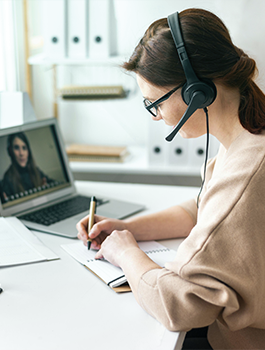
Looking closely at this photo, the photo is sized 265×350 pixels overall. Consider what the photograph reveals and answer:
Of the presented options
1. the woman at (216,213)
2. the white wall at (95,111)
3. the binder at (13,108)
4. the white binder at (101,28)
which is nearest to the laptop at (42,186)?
the binder at (13,108)

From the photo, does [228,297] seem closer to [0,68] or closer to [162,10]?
[162,10]

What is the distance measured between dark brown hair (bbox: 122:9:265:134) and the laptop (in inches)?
21.5

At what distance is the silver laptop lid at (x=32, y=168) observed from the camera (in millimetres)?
1173

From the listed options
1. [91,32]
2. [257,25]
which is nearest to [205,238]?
[257,25]

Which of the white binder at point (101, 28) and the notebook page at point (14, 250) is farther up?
the white binder at point (101, 28)

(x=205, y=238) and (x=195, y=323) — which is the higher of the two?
(x=205, y=238)

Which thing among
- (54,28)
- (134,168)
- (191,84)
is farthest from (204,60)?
(54,28)

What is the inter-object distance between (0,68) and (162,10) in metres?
0.86

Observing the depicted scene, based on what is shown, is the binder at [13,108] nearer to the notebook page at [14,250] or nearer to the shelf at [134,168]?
the notebook page at [14,250]

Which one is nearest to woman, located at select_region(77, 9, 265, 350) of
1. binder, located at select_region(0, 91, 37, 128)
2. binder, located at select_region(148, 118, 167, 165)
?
binder, located at select_region(0, 91, 37, 128)

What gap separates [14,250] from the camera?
937 millimetres

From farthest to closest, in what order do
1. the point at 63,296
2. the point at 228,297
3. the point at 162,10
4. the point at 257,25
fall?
the point at 162,10, the point at 257,25, the point at 63,296, the point at 228,297

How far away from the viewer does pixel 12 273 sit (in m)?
0.85

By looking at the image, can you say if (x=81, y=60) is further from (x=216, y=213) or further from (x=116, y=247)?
(x=216, y=213)
